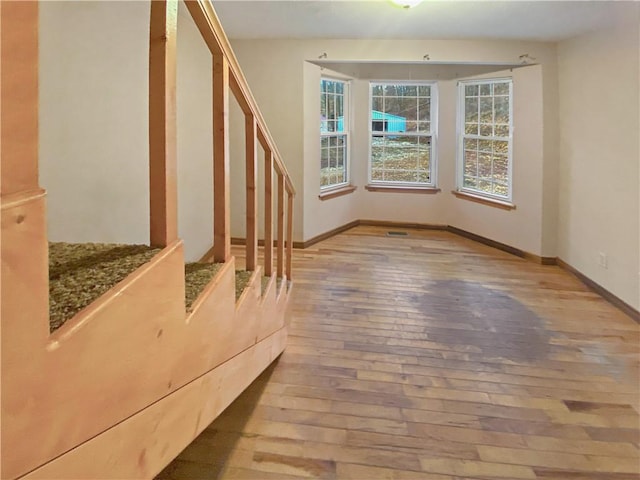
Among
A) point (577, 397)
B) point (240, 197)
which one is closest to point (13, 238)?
point (577, 397)

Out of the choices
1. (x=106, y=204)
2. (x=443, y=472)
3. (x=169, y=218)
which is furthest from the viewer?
(x=106, y=204)

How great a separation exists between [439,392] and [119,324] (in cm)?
205

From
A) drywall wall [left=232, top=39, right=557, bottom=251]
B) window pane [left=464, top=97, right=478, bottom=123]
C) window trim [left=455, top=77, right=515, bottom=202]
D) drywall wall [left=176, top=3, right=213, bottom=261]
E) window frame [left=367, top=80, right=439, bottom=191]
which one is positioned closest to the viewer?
drywall wall [left=176, top=3, right=213, bottom=261]

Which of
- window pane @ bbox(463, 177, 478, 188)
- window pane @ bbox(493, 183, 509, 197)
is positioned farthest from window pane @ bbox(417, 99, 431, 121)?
window pane @ bbox(493, 183, 509, 197)

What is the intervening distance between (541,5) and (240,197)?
345 cm

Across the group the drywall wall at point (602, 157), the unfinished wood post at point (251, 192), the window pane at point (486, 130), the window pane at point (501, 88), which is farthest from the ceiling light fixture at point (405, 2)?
the window pane at point (486, 130)

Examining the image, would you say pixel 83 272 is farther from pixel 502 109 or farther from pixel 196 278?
pixel 502 109

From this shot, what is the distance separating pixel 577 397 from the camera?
2.59 metres

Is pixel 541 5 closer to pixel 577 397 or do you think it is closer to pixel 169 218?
pixel 577 397

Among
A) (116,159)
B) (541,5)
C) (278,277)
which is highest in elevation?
(541,5)

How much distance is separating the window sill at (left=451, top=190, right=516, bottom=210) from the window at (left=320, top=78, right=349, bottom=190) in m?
1.52

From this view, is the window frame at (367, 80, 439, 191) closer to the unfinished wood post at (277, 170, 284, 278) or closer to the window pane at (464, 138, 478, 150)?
the window pane at (464, 138, 478, 150)

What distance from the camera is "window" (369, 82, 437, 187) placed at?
6.70 metres

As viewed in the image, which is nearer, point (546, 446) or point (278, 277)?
point (546, 446)
